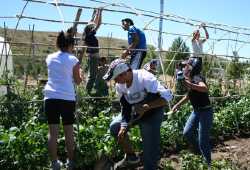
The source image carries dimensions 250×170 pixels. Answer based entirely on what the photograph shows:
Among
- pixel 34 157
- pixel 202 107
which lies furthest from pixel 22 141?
pixel 202 107

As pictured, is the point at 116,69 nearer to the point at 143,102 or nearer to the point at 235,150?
the point at 143,102

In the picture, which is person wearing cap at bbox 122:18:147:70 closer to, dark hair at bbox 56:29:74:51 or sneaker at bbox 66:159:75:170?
dark hair at bbox 56:29:74:51

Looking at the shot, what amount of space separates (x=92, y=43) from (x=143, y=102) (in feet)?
13.9

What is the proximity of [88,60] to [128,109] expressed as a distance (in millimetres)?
4309

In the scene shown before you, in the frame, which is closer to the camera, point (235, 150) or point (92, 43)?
point (235, 150)

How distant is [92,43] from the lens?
862cm

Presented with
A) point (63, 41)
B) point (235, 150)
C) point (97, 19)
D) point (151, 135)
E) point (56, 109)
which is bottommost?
point (235, 150)

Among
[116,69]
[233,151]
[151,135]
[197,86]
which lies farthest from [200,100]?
[233,151]

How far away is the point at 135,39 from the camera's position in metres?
8.09

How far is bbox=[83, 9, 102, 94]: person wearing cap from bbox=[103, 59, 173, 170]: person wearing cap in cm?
391

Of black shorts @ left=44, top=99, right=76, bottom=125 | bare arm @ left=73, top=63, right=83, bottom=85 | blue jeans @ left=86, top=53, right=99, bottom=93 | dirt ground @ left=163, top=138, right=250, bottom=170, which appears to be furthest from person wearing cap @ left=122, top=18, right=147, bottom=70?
black shorts @ left=44, top=99, right=76, bottom=125

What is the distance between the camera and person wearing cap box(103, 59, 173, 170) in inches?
175

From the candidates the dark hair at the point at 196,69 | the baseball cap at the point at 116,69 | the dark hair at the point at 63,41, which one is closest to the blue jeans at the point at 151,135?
the baseball cap at the point at 116,69

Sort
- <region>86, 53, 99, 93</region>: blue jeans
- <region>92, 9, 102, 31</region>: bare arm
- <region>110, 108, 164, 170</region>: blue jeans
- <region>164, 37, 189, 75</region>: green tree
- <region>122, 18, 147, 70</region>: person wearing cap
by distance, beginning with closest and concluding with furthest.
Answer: <region>110, 108, 164, 170</region>: blue jeans, <region>122, 18, 147, 70</region>: person wearing cap, <region>92, 9, 102, 31</region>: bare arm, <region>86, 53, 99, 93</region>: blue jeans, <region>164, 37, 189, 75</region>: green tree
